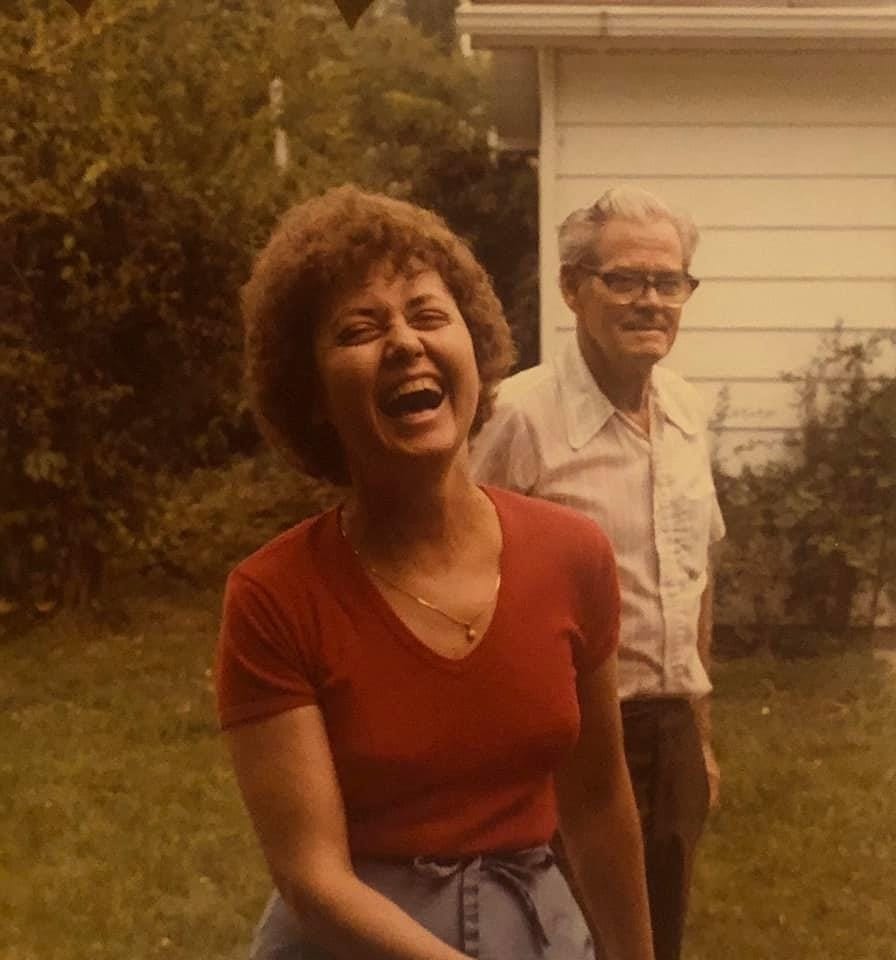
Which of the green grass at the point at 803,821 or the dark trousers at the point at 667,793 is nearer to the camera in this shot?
the dark trousers at the point at 667,793

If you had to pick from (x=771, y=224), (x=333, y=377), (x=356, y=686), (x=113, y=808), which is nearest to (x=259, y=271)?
(x=333, y=377)

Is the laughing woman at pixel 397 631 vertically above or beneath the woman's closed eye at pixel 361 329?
beneath

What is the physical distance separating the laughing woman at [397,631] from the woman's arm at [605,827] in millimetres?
36

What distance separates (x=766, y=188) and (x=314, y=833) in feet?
3.76

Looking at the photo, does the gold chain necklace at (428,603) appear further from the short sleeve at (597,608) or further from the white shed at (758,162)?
the white shed at (758,162)

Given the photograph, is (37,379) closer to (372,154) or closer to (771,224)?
(372,154)

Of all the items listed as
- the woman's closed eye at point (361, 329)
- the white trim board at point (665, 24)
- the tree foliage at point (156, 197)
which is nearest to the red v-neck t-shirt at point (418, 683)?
the woman's closed eye at point (361, 329)

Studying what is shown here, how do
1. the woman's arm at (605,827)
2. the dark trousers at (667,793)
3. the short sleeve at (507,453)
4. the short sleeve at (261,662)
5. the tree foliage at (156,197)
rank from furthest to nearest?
the tree foliage at (156,197)
the dark trousers at (667,793)
the short sleeve at (507,453)
the woman's arm at (605,827)
the short sleeve at (261,662)

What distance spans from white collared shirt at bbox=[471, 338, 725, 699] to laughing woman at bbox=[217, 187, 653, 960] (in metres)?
0.30

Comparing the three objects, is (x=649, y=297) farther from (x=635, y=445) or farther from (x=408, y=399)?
(x=408, y=399)

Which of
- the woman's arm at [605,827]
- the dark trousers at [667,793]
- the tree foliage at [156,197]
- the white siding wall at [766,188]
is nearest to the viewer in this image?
the woman's arm at [605,827]

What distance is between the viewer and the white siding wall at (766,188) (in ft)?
4.98

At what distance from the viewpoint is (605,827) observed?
90cm

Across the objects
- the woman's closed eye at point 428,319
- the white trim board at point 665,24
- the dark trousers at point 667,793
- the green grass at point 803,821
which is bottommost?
the green grass at point 803,821
